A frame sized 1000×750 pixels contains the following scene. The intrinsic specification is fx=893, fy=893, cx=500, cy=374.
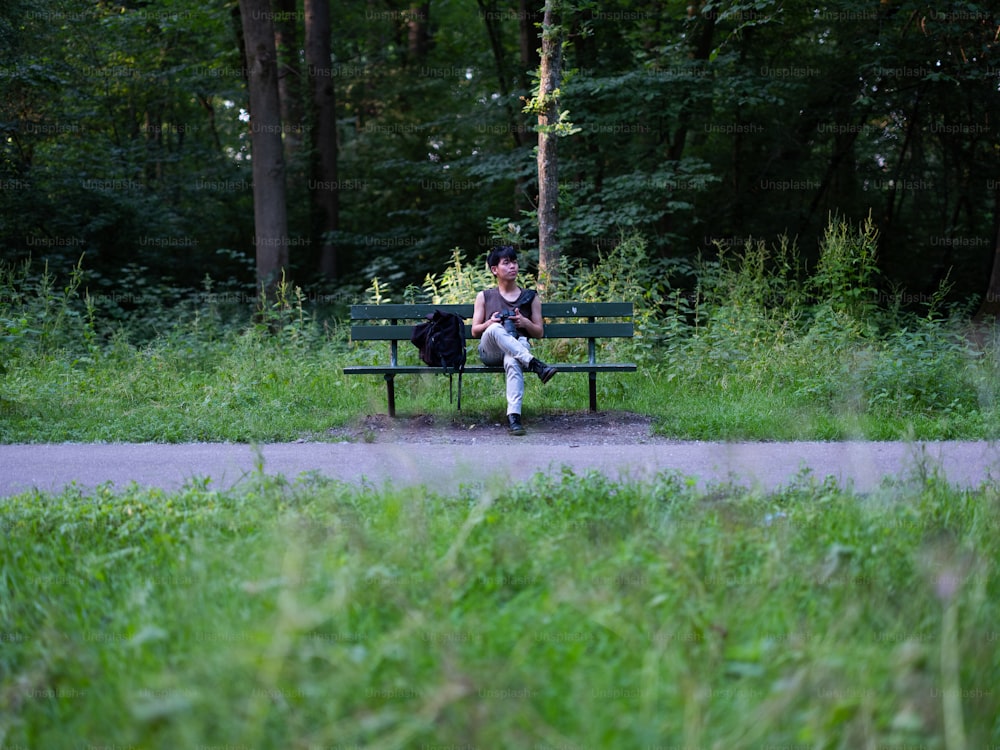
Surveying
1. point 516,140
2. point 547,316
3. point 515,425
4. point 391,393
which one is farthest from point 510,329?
point 516,140

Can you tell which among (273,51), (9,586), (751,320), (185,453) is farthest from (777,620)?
(273,51)

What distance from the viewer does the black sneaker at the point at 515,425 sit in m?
7.40

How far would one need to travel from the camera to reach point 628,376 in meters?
9.42

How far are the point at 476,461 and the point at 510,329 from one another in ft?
7.70

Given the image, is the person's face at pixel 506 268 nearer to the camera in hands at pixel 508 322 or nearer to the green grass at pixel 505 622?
the camera in hands at pixel 508 322

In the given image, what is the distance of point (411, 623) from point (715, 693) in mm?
955

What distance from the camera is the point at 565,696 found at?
2652 millimetres

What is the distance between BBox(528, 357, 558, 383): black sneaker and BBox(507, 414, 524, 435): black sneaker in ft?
1.32

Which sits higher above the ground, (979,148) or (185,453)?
(979,148)

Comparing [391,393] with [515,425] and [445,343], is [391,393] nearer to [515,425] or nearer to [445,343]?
[445,343]

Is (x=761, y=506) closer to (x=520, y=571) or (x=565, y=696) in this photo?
(x=520, y=571)

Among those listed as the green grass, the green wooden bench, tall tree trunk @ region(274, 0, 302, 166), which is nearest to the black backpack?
the green wooden bench

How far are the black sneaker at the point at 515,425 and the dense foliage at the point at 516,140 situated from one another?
788cm

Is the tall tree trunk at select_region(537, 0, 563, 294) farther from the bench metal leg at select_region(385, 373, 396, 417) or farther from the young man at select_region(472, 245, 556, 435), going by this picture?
the bench metal leg at select_region(385, 373, 396, 417)
